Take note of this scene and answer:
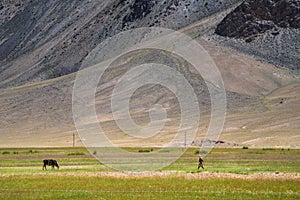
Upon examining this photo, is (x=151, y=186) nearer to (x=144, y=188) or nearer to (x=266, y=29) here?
(x=144, y=188)

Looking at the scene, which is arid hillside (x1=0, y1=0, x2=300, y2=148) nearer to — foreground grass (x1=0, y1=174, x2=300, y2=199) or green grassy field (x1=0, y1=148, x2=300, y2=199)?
green grassy field (x1=0, y1=148, x2=300, y2=199)

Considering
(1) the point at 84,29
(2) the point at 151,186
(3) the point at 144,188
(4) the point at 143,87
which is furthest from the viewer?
(1) the point at 84,29

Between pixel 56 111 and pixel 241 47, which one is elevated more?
pixel 241 47

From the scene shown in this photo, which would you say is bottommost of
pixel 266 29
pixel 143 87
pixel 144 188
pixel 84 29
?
pixel 144 188

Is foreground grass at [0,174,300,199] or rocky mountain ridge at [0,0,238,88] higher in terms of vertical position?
rocky mountain ridge at [0,0,238,88]

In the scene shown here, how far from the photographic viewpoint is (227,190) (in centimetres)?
2611

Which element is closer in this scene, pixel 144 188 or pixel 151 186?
pixel 144 188

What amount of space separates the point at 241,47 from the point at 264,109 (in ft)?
116

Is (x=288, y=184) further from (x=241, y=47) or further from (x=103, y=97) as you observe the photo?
(x=241, y=47)

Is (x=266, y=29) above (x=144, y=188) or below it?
above

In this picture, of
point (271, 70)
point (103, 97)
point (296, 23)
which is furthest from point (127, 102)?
point (296, 23)

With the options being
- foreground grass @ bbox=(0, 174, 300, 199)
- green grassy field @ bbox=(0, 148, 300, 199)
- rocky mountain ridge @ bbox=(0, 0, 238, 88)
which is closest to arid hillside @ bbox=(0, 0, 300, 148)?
rocky mountain ridge @ bbox=(0, 0, 238, 88)

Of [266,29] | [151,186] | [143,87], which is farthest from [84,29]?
[151,186]

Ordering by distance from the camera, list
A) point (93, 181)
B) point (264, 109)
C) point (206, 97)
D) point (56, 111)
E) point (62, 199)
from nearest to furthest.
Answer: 1. point (62, 199)
2. point (93, 181)
3. point (264, 109)
4. point (206, 97)
5. point (56, 111)
